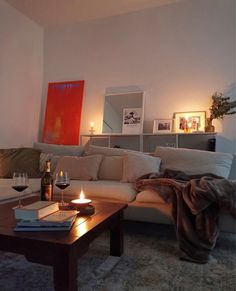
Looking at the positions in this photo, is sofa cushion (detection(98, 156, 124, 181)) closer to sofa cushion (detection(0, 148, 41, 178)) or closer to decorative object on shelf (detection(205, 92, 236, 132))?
sofa cushion (detection(0, 148, 41, 178))

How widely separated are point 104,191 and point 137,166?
0.47 m

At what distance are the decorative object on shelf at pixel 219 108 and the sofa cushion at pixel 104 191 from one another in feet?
4.96

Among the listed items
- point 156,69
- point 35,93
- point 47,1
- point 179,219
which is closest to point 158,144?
point 156,69

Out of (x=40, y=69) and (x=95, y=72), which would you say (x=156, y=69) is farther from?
(x=40, y=69)

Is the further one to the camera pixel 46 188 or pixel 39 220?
pixel 46 188

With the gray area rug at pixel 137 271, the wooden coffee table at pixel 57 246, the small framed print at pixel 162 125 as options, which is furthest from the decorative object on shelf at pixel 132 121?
the wooden coffee table at pixel 57 246

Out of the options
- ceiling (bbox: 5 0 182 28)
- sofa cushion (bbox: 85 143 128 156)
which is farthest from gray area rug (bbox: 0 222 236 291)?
ceiling (bbox: 5 0 182 28)

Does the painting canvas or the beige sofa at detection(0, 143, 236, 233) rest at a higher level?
the painting canvas

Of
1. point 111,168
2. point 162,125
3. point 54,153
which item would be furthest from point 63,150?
point 162,125

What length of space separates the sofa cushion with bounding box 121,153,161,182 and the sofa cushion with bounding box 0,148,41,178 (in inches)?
46.1

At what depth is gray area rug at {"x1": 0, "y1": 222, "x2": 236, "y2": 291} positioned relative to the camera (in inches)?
60.8

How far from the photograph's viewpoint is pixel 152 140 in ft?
12.8

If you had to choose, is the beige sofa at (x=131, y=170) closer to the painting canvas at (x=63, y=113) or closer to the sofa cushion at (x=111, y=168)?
the sofa cushion at (x=111, y=168)

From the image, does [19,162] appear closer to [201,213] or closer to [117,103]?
[117,103]
